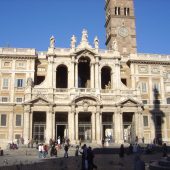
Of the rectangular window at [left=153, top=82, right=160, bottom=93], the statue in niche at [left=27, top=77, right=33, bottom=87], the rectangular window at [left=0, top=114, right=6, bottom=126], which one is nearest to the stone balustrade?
the statue in niche at [left=27, top=77, right=33, bottom=87]

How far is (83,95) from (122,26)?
2574 centimetres

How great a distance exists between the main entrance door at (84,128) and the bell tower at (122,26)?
2001cm

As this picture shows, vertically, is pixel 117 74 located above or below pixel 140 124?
above

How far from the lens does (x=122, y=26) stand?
72375 millimetres

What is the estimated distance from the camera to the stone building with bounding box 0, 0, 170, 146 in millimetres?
52906

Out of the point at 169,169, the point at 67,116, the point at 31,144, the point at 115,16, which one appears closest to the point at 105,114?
the point at 67,116

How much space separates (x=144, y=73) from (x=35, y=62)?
2036 centimetres

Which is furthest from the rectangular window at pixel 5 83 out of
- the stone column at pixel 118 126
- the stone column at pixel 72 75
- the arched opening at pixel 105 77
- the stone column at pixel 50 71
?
the stone column at pixel 118 126

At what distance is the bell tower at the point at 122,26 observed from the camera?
70.6m

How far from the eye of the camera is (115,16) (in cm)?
7325

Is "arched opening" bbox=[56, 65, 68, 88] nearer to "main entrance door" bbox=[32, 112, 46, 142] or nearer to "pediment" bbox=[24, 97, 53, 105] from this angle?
"main entrance door" bbox=[32, 112, 46, 142]

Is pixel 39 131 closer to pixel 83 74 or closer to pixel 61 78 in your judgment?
pixel 61 78

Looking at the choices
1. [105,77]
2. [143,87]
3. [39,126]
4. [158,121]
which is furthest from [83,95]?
[158,121]

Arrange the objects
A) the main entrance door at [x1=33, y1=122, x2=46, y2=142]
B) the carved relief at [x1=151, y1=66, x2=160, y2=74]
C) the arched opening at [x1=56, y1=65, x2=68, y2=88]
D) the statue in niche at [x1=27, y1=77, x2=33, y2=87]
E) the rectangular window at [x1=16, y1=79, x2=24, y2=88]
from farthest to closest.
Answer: the carved relief at [x1=151, y1=66, x2=160, y2=74]
the arched opening at [x1=56, y1=65, x2=68, y2=88]
the rectangular window at [x1=16, y1=79, x2=24, y2=88]
the main entrance door at [x1=33, y1=122, x2=46, y2=142]
the statue in niche at [x1=27, y1=77, x2=33, y2=87]
